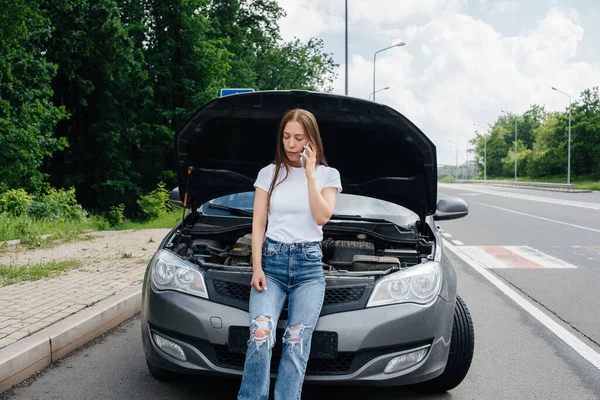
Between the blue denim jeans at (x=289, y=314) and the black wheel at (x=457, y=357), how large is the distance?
39.6 inches

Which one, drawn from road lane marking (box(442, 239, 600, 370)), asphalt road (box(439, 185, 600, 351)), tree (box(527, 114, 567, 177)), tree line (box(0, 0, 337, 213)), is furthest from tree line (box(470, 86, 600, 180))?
road lane marking (box(442, 239, 600, 370))

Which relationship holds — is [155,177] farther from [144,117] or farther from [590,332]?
[590,332]

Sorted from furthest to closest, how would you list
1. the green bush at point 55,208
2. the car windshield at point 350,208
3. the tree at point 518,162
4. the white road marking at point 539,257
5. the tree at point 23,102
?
the tree at point 518,162 < the tree at point 23,102 < the green bush at point 55,208 < the white road marking at point 539,257 < the car windshield at point 350,208

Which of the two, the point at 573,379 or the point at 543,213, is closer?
the point at 573,379

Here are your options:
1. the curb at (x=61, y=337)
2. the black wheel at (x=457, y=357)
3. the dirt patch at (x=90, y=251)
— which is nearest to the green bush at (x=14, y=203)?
the dirt patch at (x=90, y=251)

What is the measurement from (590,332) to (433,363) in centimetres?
260

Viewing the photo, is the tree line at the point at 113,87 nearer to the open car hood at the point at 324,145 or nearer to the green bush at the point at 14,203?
the green bush at the point at 14,203

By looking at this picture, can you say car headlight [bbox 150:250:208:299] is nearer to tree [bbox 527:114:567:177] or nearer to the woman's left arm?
the woman's left arm

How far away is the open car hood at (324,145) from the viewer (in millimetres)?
3920

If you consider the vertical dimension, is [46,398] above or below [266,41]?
below

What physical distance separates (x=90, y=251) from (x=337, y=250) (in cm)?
640

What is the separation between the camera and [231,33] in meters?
35.7

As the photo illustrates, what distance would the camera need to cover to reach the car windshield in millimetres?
4688

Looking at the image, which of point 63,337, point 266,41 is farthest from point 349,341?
point 266,41
